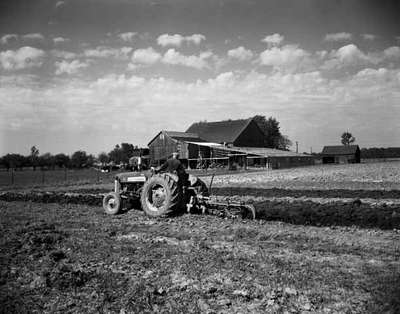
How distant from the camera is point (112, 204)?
39.3 ft

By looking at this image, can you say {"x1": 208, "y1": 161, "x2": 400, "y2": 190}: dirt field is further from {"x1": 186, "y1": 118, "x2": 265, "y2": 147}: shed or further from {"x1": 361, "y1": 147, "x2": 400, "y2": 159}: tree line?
{"x1": 361, "y1": 147, "x2": 400, "y2": 159}: tree line

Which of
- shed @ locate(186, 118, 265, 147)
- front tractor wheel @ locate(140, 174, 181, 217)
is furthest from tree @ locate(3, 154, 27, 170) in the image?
front tractor wheel @ locate(140, 174, 181, 217)

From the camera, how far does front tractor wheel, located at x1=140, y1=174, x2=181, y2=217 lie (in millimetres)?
10195

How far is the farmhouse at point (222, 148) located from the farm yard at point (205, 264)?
34.8 metres

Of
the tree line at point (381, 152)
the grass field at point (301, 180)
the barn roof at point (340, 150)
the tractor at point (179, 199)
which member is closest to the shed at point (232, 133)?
the grass field at point (301, 180)

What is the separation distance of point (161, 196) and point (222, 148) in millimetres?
36305

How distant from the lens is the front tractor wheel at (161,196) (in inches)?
401

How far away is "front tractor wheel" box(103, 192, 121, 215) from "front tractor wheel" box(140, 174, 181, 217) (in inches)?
41.8

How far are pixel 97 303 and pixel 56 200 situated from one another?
40.9 ft

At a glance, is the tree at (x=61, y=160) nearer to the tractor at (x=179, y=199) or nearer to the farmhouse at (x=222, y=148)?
the farmhouse at (x=222, y=148)

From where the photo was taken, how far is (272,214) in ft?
35.2

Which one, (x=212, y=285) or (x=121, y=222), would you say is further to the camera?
(x=121, y=222)

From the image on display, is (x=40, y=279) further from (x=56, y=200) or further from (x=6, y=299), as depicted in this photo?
(x=56, y=200)

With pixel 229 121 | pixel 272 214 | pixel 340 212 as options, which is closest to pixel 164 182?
pixel 272 214
